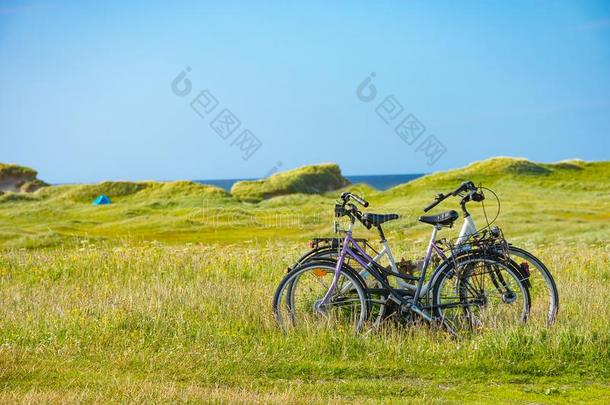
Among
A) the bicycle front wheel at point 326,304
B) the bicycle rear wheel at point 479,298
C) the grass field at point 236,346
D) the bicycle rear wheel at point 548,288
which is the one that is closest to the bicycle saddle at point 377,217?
the bicycle front wheel at point 326,304

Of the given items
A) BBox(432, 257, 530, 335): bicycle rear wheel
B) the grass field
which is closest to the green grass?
the grass field

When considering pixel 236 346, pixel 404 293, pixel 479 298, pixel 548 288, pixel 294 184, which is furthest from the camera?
pixel 294 184

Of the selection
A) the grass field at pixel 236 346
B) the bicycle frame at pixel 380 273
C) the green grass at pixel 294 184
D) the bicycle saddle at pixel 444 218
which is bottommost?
the grass field at pixel 236 346

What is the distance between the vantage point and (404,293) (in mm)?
8391

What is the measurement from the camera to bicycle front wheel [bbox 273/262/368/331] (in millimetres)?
8219

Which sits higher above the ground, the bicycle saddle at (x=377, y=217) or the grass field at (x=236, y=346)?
the bicycle saddle at (x=377, y=217)

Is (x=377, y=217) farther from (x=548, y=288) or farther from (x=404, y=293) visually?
(x=548, y=288)

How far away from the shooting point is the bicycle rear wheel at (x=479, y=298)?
820 cm

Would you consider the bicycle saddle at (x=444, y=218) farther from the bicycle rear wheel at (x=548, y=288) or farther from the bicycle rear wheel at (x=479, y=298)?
the bicycle rear wheel at (x=548, y=288)

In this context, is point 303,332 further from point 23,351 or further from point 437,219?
point 23,351

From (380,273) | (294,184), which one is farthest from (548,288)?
(294,184)

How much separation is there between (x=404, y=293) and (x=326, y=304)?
34.9 inches

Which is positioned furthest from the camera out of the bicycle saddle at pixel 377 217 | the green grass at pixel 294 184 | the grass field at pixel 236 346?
the green grass at pixel 294 184

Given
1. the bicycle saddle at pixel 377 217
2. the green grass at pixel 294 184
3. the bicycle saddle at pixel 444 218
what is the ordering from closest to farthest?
the bicycle saddle at pixel 444 218, the bicycle saddle at pixel 377 217, the green grass at pixel 294 184
